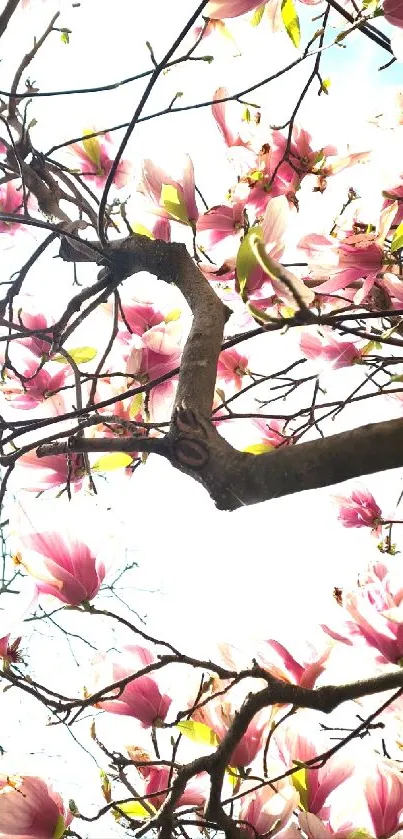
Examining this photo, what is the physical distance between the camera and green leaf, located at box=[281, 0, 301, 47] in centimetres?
76

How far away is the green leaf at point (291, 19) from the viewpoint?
→ 757 mm

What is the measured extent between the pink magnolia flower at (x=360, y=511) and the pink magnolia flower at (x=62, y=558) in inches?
19.0

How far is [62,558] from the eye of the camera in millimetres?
526

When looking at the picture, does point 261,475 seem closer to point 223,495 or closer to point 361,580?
point 223,495

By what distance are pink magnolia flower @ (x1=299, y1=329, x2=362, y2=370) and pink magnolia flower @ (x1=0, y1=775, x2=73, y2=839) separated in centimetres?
51

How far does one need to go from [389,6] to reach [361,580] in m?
0.56

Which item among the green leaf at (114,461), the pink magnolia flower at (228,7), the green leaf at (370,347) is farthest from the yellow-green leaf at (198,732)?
the pink magnolia flower at (228,7)

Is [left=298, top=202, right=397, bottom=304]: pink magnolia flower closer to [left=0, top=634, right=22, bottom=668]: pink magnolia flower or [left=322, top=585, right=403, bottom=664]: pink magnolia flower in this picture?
[left=322, top=585, right=403, bottom=664]: pink magnolia flower

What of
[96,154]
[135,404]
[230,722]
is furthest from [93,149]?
[230,722]

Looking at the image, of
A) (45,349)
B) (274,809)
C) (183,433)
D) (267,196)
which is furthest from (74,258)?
(274,809)

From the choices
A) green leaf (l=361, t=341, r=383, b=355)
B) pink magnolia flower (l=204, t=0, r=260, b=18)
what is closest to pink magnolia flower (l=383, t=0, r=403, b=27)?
pink magnolia flower (l=204, t=0, r=260, b=18)

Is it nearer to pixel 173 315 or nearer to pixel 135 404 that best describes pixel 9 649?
pixel 135 404

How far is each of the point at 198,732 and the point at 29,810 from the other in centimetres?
15

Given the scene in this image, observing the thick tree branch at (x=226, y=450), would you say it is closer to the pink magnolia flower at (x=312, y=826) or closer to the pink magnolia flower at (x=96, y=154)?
the pink magnolia flower at (x=312, y=826)
